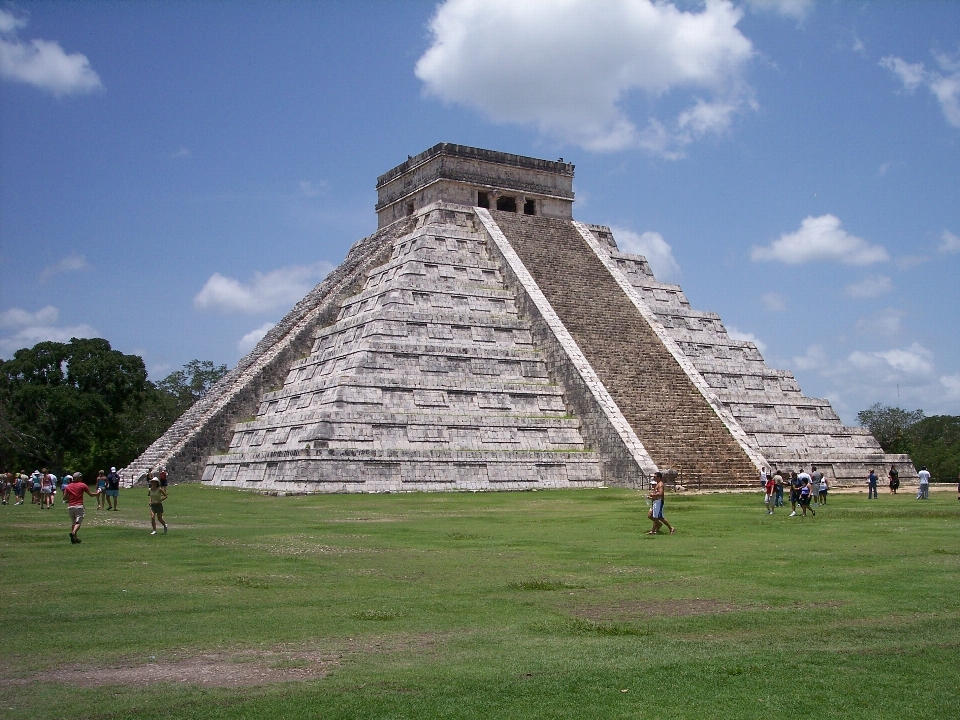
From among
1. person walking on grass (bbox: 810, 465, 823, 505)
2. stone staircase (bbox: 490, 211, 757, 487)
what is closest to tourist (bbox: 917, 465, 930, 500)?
person walking on grass (bbox: 810, 465, 823, 505)

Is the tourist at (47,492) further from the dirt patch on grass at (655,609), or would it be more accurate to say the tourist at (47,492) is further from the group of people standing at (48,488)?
the dirt patch on grass at (655,609)

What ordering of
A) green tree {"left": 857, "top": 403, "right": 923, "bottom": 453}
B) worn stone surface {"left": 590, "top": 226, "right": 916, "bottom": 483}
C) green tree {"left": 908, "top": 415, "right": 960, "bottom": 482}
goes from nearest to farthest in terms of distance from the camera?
worn stone surface {"left": 590, "top": 226, "right": 916, "bottom": 483} → green tree {"left": 908, "top": 415, "right": 960, "bottom": 482} → green tree {"left": 857, "top": 403, "right": 923, "bottom": 453}

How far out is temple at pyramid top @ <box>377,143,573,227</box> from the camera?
1489 inches

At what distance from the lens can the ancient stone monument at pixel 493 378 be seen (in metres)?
26.0

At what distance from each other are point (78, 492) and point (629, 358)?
19.5 meters

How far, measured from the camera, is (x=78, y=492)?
14961 millimetres

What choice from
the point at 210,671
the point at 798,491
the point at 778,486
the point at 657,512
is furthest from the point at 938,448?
the point at 210,671

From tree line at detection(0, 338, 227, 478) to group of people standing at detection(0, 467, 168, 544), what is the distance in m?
10.2

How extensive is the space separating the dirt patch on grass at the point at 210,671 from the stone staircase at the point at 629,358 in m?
19.3

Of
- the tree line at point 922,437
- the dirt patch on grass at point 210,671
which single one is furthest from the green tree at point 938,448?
the dirt patch on grass at point 210,671

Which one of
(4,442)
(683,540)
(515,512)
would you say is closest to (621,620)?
(683,540)

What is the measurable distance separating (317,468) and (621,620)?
1636 cm

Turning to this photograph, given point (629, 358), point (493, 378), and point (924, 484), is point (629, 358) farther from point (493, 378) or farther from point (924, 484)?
point (924, 484)

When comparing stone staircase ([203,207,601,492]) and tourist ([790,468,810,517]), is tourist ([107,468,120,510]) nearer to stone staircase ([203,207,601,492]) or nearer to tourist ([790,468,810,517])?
stone staircase ([203,207,601,492])
